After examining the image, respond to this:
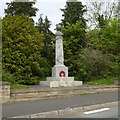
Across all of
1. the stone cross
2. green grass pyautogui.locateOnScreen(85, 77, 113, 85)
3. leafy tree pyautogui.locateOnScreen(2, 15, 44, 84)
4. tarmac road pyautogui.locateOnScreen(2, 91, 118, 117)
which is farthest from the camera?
leafy tree pyautogui.locateOnScreen(2, 15, 44, 84)

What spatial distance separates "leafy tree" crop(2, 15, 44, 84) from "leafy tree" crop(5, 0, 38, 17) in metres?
6.80

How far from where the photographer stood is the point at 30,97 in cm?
1445

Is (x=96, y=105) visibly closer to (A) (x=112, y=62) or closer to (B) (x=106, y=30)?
(A) (x=112, y=62)

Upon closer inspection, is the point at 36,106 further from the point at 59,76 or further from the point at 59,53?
the point at 59,53

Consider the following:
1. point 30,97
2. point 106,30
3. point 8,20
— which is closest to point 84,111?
point 30,97

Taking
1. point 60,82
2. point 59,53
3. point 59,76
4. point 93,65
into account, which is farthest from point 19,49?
point 93,65

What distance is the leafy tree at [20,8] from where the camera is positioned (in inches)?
1188

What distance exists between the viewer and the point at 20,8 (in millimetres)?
30578

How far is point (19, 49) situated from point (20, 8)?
9146 mm

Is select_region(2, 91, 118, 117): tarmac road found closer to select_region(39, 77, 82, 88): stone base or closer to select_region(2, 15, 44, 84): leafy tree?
select_region(39, 77, 82, 88): stone base

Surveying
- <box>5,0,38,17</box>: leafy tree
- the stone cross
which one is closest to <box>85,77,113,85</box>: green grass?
the stone cross

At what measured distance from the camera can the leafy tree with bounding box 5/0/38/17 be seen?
99.0ft

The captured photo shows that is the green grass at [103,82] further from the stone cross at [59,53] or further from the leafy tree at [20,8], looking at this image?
the leafy tree at [20,8]

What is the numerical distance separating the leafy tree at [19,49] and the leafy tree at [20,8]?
680 centimetres
